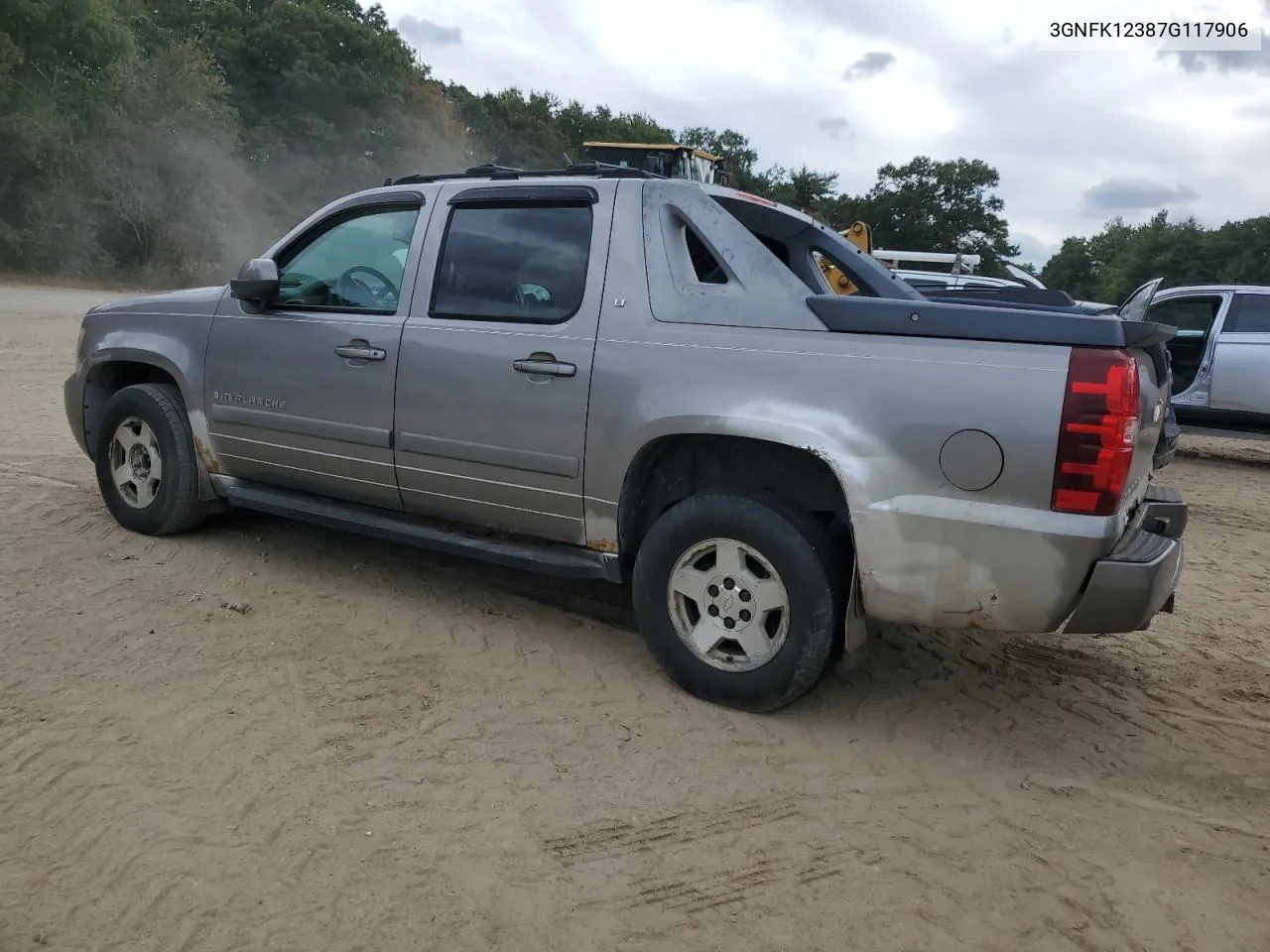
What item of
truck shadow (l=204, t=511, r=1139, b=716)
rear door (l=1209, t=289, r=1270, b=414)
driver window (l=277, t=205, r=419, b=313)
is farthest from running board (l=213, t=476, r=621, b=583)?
rear door (l=1209, t=289, r=1270, b=414)

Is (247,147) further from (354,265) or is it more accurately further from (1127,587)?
(1127,587)

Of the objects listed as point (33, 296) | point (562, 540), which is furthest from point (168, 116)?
point (562, 540)

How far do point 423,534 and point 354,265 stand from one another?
1354mm

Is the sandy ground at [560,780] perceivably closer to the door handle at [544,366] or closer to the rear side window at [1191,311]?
the door handle at [544,366]

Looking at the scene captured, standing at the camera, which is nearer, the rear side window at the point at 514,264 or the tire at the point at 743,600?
the tire at the point at 743,600

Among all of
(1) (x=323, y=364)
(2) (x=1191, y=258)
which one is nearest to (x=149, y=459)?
(1) (x=323, y=364)

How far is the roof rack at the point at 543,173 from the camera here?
406cm

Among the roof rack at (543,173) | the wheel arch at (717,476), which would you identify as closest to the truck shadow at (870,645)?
the wheel arch at (717,476)

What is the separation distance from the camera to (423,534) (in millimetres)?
4340

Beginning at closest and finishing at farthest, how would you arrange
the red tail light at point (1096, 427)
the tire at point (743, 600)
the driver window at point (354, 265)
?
the red tail light at point (1096, 427)
the tire at point (743, 600)
the driver window at point (354, 265)

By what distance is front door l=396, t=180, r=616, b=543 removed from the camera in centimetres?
388

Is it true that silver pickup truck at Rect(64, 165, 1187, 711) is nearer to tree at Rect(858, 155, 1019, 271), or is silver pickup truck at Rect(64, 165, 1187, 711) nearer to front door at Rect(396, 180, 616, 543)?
front door at Rect(396, 180, 616, 543)

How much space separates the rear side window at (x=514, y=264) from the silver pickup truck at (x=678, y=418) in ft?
0.04

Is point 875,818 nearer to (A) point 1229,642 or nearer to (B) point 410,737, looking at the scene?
(B) point 410,737
